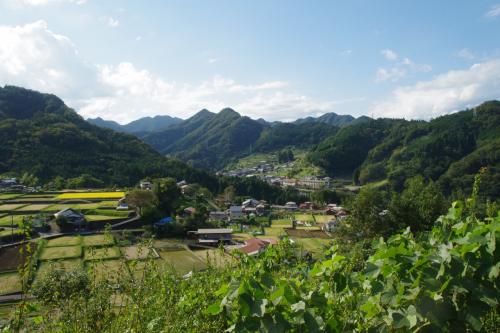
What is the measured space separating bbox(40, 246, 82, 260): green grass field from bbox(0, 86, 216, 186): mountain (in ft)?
110

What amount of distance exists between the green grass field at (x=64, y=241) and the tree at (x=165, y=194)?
11676mm

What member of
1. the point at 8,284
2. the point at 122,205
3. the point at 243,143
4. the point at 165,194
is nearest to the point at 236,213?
the point at 165,194

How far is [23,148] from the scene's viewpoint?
66.1 m

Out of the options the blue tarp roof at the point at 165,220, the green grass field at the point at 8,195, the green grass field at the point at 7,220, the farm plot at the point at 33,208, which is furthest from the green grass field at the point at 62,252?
the green grass field at the point at 8,195

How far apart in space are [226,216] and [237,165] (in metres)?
89.0

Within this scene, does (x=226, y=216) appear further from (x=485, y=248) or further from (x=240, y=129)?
(x=240, y=129)

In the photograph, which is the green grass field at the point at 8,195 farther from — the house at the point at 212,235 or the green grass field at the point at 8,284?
the green grass field at the point at 8,284

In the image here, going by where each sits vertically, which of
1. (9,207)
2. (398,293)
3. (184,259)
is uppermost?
(398,293)

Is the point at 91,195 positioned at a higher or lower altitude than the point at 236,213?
higher

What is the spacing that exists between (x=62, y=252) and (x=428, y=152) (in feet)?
Result: 267

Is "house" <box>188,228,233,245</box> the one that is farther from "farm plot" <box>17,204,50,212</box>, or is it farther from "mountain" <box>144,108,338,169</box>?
"mountain" <box>144,108,338,169</box>

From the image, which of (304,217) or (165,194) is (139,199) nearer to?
(165,194)

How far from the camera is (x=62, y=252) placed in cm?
2434

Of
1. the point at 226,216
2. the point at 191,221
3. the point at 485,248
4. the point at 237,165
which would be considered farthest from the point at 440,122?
the point at 485,248
